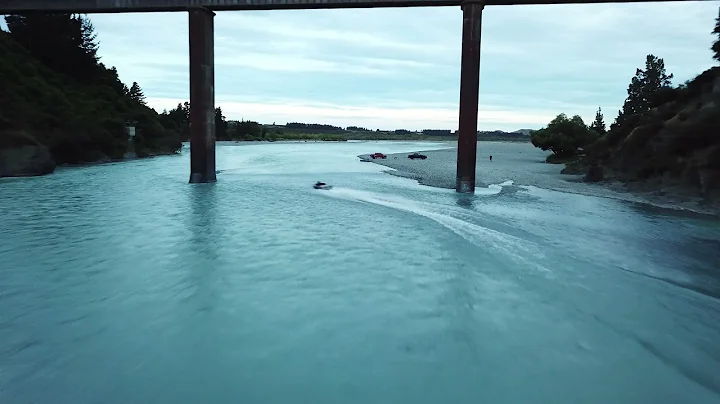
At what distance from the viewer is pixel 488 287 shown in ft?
29.3

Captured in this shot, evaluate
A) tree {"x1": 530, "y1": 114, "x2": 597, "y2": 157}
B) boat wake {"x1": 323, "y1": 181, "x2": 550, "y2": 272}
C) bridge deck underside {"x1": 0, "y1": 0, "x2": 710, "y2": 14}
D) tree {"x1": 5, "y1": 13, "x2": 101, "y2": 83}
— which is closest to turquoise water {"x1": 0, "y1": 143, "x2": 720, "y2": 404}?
boat wake {"x1": 323, "y1": 181, "x2": 550, "y2": 272}

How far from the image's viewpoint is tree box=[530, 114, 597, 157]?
57.6 meters

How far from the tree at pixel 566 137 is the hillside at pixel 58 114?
157 ft

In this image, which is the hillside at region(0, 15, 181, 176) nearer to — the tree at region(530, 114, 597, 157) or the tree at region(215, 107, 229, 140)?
the tree at region(530, 114, 597, 157)

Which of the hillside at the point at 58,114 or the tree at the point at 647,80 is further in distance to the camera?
the tree at the point at 647,80

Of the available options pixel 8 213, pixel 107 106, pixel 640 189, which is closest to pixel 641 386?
pixel 8 213

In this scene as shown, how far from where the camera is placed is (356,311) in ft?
25.0

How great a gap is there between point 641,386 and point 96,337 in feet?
21.9

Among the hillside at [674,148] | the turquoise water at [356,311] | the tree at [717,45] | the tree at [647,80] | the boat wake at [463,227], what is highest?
the tree at [647,80]

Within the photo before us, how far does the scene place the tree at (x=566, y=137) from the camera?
5756 centimetres

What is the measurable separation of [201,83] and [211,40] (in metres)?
2.26

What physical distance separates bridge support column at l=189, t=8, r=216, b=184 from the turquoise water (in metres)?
9.75

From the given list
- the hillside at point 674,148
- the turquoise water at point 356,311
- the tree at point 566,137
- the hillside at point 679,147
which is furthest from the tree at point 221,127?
the turquoise water at point 356,311

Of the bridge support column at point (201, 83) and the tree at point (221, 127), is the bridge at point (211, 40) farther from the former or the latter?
the tree at point (221, 127)
